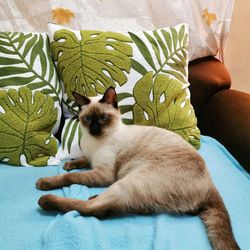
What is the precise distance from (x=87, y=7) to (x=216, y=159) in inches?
37.1

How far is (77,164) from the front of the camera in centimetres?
128

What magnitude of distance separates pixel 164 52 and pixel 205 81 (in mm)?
338

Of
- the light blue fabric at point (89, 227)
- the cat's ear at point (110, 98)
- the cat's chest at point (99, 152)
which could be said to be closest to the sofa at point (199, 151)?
the light blue fabric at point (89, 227)

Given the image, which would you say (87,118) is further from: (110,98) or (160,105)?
(160,105)

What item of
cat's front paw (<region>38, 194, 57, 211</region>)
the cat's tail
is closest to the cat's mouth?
cat's front paw (<region>38, 194, 57, 211</region>)

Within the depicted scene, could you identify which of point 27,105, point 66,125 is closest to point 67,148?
point 66,125

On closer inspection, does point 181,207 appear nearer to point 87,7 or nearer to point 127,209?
point 127,209

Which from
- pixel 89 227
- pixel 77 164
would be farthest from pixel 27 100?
pixel 89 227

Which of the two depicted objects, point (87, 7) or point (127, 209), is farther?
point (87, 7)

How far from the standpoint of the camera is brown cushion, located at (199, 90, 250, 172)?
1322 millimetres

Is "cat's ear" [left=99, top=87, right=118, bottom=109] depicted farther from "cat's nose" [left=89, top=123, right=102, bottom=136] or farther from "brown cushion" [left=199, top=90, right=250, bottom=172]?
"brown cushion" [left=199, top=90, right=250, bottom=172]

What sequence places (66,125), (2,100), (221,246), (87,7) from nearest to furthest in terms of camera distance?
(221,246)
(2,100)
(66,125)
(87,7)

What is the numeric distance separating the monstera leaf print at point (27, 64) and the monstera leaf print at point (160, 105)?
363 mm

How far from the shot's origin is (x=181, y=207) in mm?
965
